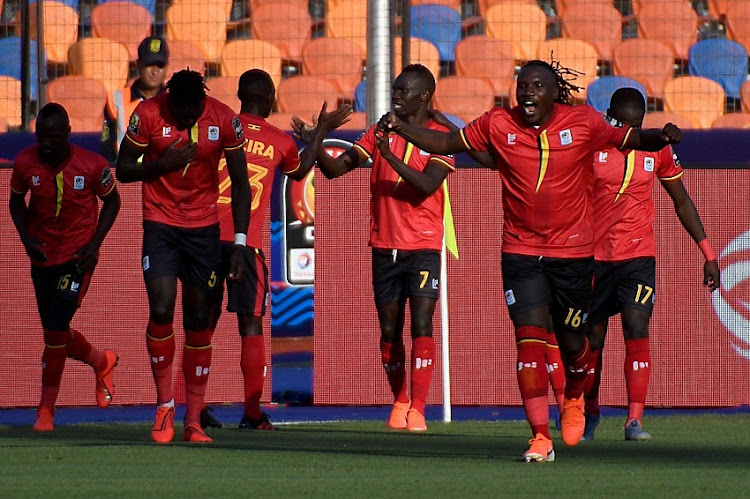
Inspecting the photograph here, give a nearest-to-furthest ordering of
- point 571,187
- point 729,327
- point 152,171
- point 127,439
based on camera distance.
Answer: point 571,187
point 152,171
point 127,439
point 729,327

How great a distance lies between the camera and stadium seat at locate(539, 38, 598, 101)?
1309cm

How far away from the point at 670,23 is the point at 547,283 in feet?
23.7

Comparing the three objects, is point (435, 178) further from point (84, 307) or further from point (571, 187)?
point (84, 307)

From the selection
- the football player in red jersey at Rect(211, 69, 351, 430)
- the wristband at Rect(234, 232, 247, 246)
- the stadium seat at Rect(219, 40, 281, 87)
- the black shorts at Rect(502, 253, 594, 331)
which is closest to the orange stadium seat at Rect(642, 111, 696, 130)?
the stadium seat at Rect(219, 40, 281, 87)

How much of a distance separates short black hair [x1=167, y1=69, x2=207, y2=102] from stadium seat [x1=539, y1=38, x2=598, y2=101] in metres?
6.29

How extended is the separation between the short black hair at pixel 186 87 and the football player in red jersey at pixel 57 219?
177 centimetres

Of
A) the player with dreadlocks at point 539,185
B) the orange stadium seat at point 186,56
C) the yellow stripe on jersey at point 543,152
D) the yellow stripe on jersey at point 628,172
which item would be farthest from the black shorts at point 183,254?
the orange stadium seat at point 186,56

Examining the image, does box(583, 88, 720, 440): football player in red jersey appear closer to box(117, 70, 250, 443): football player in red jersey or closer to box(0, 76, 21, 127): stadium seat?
box(117, 70, 250, 443): football player in red jersey

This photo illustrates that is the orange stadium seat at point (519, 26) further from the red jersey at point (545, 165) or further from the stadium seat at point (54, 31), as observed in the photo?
the red jersey at point (545, 165)

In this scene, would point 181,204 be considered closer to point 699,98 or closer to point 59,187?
point 59,187

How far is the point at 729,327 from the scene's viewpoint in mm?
10438

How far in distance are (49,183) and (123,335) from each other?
2133 mm

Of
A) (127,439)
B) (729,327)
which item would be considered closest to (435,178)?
(127,439)

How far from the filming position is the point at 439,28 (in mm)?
13094
